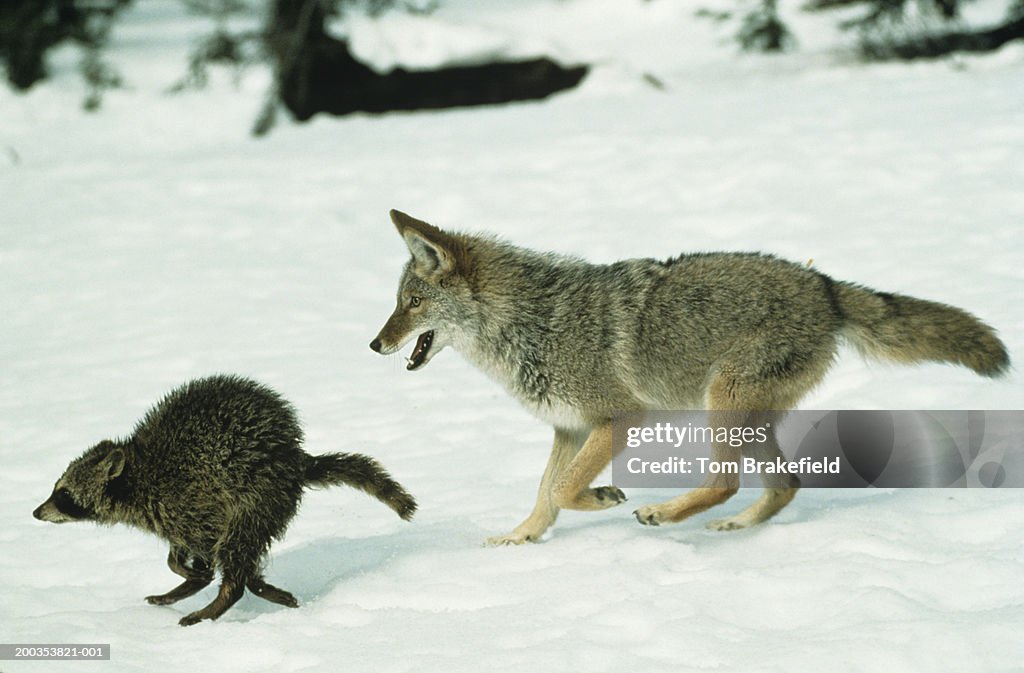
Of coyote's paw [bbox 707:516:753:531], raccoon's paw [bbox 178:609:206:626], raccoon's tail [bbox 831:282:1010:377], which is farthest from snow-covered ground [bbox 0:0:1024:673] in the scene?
raccoon's tail [bbox 831:282:1010:377]

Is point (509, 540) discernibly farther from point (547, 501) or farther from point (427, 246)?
point (427, 246)

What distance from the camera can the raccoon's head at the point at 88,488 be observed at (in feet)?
17.4

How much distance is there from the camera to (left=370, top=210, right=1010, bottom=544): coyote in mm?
5688

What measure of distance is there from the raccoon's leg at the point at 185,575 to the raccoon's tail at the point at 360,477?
602 mm

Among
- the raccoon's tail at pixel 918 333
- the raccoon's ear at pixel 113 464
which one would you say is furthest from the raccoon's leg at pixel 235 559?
the raccoon's tail at pixel 918 333

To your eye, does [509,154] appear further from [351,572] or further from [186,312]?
[351,572]

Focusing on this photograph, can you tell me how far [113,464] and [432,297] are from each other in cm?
178

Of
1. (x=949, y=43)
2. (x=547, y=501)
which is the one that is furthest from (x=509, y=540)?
(x=949, y=43)

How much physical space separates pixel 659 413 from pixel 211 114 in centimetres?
1368

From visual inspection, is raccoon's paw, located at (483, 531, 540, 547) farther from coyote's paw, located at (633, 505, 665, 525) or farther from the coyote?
coyote's paw, located at (633, 505, 665, 525)

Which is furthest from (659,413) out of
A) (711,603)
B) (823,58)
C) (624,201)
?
(823,58)

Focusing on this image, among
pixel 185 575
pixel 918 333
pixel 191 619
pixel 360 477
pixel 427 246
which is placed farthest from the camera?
pixel 427 246

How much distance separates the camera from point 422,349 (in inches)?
242

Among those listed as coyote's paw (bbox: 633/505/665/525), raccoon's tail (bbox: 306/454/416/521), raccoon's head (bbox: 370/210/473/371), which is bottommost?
raccoon's tail (bbox: 306/454/416/521)
